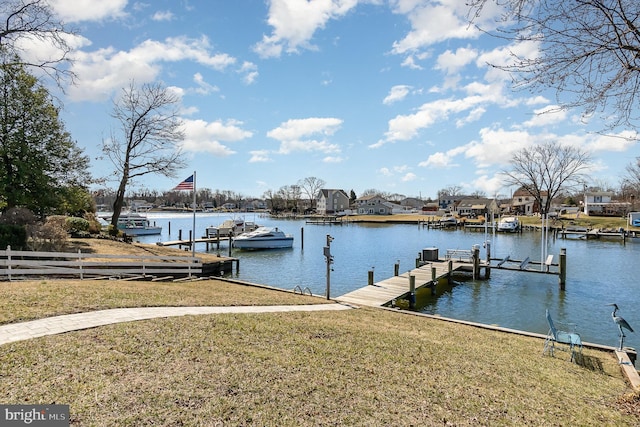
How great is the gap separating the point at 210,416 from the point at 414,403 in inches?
107

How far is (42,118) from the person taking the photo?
19828 mm

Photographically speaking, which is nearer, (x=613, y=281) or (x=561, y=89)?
(x=561, y=89)

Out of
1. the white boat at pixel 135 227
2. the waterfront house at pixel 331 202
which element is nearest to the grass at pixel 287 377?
the white boat at pixel 135 227

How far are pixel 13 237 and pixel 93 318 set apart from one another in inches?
416

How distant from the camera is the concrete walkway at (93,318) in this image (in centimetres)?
675

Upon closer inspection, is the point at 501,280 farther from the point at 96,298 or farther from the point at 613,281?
the point at 96,298

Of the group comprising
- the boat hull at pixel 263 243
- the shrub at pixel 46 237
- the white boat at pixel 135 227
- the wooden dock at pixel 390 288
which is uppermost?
the shrub at pixel 46 237

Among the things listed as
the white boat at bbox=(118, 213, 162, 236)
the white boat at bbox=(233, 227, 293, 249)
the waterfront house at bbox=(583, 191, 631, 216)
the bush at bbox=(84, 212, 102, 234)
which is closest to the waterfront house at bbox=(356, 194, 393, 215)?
the waterfront house at bbox=(583, 191, 631, 216)

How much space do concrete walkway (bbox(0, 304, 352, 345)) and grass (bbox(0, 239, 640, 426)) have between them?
0.39 metres

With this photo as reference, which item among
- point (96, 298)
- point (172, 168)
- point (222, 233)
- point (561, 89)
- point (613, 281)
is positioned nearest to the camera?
point (561, 89)

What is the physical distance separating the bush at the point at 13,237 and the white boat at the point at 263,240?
883 inches

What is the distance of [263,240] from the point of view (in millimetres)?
38188

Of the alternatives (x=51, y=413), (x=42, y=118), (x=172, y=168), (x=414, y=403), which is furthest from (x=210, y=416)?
(x=172, y=168)

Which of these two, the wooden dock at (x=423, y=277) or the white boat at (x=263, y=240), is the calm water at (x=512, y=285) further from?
→ the white boat at (x=263, y=240)
